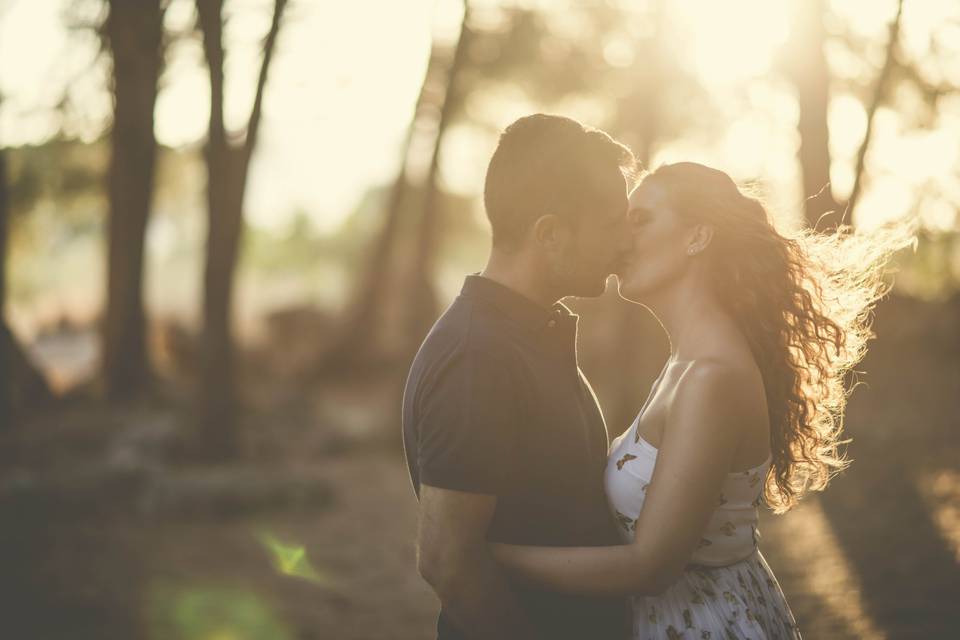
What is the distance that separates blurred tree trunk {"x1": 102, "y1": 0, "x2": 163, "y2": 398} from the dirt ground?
2.29 m

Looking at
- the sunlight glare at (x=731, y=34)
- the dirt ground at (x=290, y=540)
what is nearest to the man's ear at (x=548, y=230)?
the dirt ground at (x=290, y=540)

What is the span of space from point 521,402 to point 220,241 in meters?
8.82

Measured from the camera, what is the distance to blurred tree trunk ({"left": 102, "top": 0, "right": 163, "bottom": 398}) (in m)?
13.9

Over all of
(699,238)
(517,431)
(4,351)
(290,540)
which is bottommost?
(290,540)

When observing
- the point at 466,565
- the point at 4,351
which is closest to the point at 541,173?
the point at 466,565

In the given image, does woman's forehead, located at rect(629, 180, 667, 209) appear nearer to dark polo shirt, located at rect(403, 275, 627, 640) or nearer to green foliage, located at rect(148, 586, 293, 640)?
dark polo shirt, located at rect(403, 275, 627, 640)

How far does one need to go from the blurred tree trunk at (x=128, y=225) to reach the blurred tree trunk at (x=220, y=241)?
11.2 feet

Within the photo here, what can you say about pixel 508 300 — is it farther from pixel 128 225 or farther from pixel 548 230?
pixel 128 225

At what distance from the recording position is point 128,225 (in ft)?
50.3

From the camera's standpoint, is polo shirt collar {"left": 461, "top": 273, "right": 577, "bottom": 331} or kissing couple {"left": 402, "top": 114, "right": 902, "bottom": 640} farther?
polo shirt collar {"left": 461, "top": 273, "right": 577, "bottom": 331}

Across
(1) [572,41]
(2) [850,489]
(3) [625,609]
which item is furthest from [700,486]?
(1) [572,41]

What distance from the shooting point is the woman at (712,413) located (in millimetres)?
2730

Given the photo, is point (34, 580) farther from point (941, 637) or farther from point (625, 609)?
point (941, 637)

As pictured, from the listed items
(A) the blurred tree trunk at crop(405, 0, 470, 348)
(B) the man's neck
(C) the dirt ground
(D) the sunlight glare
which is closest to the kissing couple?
(B) the man's neck
